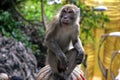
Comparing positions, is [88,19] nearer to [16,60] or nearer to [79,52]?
[16,60]

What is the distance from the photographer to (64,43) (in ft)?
7.22

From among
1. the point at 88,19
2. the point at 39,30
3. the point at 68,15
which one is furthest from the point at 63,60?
the point at 39,30

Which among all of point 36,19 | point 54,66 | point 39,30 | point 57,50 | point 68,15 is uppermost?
point 68,15

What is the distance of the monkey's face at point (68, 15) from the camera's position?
2050 mm

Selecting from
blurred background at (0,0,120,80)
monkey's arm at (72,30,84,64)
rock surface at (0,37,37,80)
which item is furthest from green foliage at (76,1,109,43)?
monkey's arm at (72,30,84,64)

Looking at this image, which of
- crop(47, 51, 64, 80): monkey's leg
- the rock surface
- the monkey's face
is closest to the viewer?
the monkey's face

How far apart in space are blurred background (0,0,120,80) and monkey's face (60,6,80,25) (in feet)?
3.69

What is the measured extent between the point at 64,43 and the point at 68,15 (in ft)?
0.65

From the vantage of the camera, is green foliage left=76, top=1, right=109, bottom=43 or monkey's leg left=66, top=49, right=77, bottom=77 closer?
monkey's leg left=66, top=49, right=77, bottom=77

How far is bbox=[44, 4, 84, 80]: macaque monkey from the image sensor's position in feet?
6.88

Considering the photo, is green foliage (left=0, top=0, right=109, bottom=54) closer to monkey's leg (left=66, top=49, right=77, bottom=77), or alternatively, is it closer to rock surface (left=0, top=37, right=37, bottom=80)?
rock surface (left=0, top=37, right=37, bottom=80)

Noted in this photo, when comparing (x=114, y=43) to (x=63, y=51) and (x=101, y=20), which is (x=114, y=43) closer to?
(x=101, y=20)

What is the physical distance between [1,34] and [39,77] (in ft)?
7.27

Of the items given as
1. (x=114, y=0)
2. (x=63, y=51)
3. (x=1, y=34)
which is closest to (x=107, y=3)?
(x=114, y=0)
